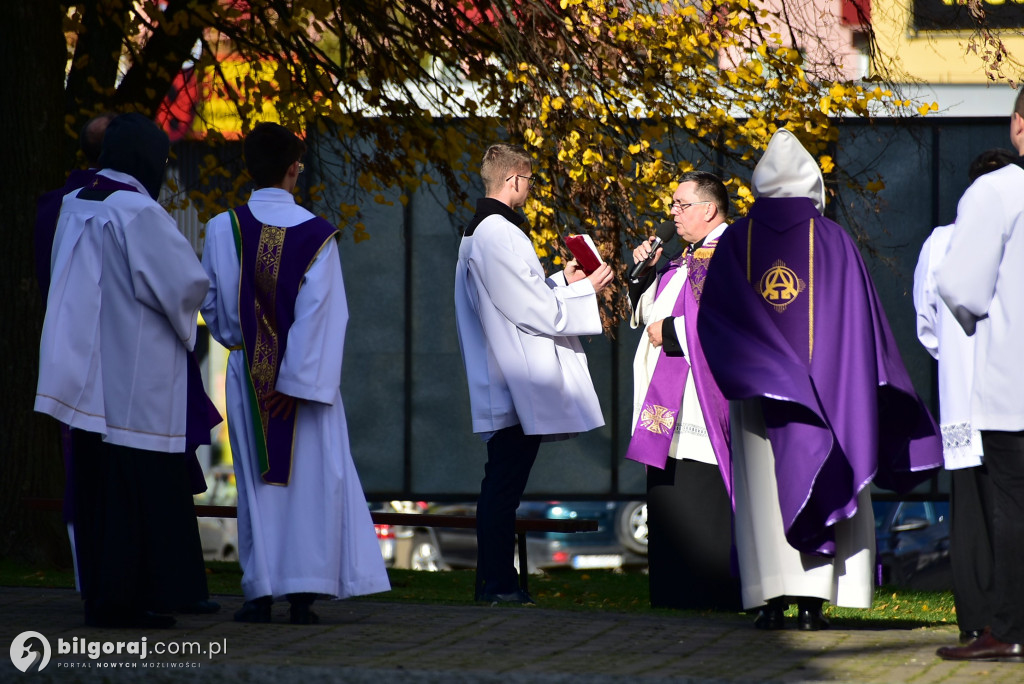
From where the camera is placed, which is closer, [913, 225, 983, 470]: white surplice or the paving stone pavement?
the paving stone pavement

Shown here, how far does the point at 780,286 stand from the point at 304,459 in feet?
6.59

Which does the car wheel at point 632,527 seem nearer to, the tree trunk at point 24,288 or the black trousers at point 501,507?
the tree trunk at point 24,288

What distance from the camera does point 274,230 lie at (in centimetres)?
605

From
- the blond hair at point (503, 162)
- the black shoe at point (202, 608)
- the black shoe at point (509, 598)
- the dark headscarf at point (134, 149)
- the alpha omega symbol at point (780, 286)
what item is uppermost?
the blond hair at point (503, 162)

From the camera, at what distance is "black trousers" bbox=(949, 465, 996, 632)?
17.8 ft

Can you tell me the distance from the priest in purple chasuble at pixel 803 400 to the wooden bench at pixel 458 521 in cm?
190

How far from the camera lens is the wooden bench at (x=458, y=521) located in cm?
788

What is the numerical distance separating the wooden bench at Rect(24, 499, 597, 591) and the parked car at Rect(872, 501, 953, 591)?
6.14 m

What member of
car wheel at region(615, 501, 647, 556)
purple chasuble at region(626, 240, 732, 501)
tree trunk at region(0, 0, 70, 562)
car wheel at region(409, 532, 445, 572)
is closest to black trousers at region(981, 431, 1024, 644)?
purple chasuble at region(626, 240, 732, 501)

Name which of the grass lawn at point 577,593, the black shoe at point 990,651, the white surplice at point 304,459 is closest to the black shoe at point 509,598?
the grass lawn at point 577,593

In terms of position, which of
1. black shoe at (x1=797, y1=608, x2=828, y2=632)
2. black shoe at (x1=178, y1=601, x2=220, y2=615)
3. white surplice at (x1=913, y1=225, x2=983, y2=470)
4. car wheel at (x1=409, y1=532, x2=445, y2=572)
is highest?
white surplice at (x1=913, y1=225, x2=983, y2=470)

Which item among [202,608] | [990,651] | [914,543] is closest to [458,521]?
[202,608]

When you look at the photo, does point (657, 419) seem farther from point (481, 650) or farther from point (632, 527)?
point (632, 527)

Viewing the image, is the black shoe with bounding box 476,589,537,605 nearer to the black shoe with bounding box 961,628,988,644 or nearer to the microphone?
the microphone
